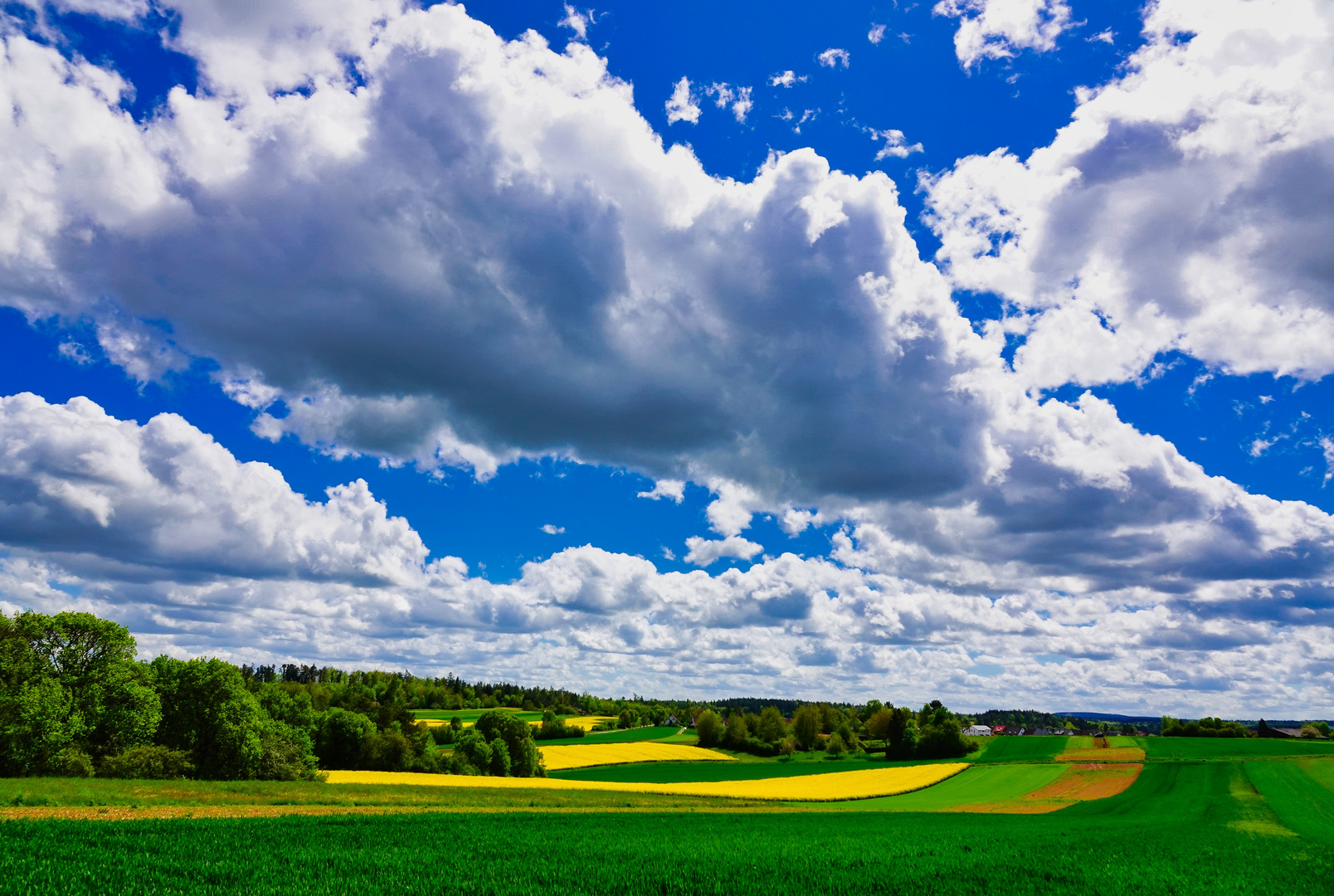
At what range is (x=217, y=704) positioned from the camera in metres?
58.2

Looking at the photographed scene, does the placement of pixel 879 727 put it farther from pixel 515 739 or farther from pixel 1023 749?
pixel 515 739

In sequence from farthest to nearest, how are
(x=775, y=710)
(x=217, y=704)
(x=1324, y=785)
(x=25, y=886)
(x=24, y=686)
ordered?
1. (x=775, y=710)
2. (x=1324, y=785)
3. (x=217, y=704)
4. (x=24, y=686)
5. (x=25, y=886)

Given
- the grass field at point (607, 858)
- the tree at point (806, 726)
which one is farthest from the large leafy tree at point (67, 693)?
the tree at point (806, 726)

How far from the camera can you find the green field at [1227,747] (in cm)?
11462

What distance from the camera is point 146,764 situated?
162 feet

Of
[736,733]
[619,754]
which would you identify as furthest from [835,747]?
[619,754]

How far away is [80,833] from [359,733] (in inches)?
2555

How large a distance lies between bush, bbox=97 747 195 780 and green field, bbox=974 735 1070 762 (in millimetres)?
114975

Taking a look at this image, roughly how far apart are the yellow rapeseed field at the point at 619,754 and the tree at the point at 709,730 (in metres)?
11.9

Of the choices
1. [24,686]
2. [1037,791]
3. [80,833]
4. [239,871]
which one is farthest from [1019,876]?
[1037,791]

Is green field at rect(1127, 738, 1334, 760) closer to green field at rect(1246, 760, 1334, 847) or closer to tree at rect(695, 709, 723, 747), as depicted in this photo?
green field at rect(1246, 760, 1334, 847)

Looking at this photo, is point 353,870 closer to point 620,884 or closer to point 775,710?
point 620,884

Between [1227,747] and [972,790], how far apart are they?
7857cm

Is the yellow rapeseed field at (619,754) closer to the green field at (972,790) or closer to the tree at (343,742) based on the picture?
the tree at (343,742)
